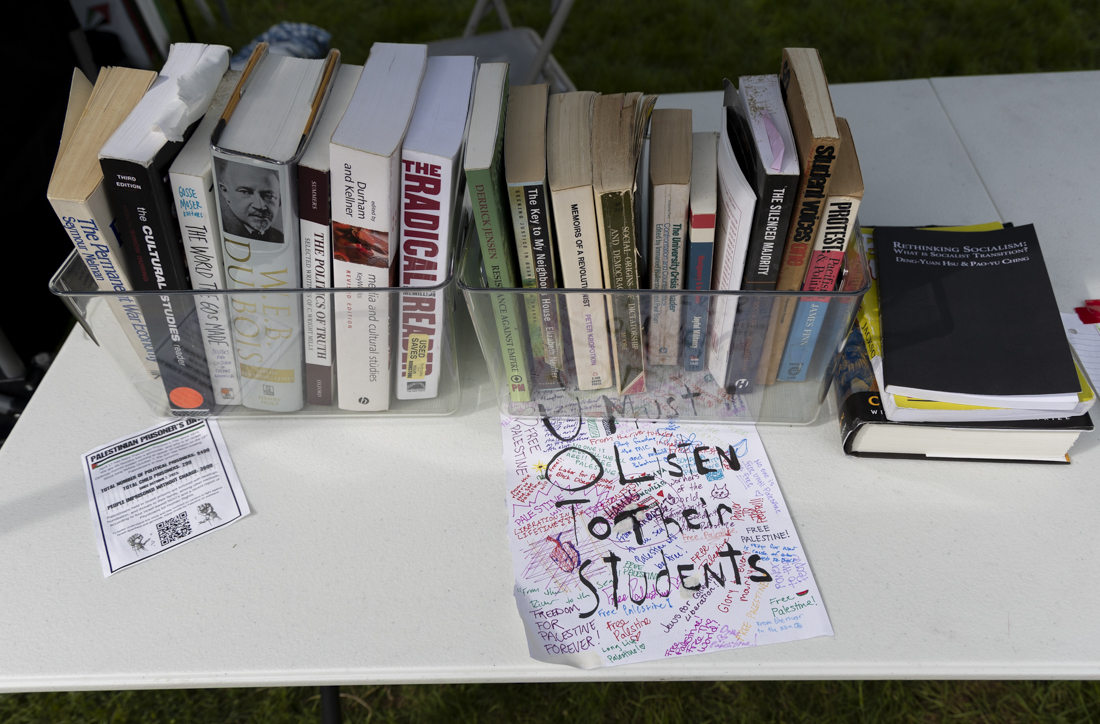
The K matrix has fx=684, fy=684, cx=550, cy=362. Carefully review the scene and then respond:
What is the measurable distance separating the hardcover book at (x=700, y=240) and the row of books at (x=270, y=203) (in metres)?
0.23

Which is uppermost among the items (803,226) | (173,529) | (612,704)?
(803,226)

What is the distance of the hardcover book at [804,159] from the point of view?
1.96 ft

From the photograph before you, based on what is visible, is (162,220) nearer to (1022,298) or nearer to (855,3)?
(1022,298)

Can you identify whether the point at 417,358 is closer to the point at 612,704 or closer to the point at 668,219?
the point at 668,219

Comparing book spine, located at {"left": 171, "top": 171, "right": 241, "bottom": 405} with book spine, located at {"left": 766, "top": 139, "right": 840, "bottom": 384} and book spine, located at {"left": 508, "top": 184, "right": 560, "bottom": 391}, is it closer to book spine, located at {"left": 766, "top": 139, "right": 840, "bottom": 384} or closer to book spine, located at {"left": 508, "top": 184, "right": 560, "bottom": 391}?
book spine, located at {"left": 508, "top": 184, "right": 560, "bottom": 391}

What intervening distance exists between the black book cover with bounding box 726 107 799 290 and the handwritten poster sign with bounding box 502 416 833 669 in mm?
198

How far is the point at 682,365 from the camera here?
0.75 m

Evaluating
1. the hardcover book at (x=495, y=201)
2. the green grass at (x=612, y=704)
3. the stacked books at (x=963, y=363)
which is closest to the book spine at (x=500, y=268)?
the hardcover book at (x=495, y=201)

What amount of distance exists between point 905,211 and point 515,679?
0.86 meters

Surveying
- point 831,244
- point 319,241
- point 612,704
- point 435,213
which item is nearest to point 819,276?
point 831,244

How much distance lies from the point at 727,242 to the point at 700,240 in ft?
0.08

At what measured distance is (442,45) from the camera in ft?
5.72

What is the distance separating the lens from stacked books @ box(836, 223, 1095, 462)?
27.3 inches

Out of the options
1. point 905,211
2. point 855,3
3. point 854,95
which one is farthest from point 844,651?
point 855,3
